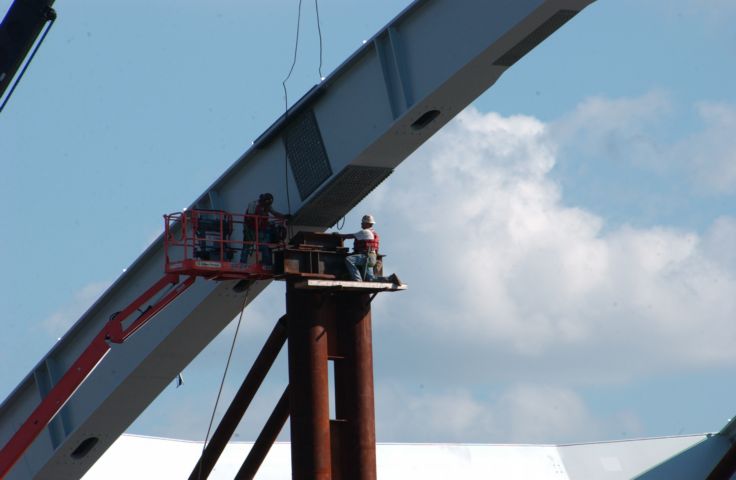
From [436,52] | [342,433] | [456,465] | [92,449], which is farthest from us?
[456,465]

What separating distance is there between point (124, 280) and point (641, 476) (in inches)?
657

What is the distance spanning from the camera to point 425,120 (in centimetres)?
Result: 2111

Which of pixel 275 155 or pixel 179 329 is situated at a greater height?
pixel 275 155

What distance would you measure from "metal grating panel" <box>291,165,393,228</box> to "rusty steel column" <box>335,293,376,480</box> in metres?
1.32

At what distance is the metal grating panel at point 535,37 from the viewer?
19.5 meters

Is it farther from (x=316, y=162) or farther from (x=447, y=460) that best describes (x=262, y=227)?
(x=447, y=460)

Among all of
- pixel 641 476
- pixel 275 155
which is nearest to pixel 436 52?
pixel 275 155

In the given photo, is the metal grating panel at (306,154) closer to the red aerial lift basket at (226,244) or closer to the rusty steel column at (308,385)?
the red aerial lift basket at (226,244)

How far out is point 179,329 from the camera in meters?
23.6

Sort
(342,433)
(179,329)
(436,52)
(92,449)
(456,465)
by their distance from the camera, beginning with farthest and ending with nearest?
(456,465), (92,449), (179,329), (342,433), (436,52)

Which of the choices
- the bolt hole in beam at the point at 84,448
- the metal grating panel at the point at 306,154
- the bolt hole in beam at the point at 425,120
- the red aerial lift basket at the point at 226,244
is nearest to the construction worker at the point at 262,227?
the red aerial lift basket at the point at 226,244

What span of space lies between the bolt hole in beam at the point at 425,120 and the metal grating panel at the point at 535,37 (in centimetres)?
132

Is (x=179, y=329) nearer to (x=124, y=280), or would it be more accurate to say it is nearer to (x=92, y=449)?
(x=124, y=280)

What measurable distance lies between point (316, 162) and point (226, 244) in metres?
1.90
